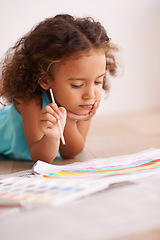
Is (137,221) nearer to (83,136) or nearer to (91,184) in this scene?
(91,184)

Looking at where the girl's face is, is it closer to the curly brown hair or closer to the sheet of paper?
the curly brown hair

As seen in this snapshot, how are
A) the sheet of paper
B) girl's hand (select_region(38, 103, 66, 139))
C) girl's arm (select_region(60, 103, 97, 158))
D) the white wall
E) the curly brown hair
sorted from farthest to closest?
the white wall, girl's arm (select_region(60, 103, 97, 158)), the curly brown hair, girl's hand (select_region(38, 103, 66, 139)), the sheet of paper

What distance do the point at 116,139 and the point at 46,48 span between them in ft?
1.95

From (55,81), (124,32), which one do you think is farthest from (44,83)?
(124,32)

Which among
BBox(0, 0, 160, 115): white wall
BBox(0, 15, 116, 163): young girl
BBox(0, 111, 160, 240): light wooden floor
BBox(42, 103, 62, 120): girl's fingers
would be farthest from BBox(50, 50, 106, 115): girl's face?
BBox(0, 0, 160, 115): white wall

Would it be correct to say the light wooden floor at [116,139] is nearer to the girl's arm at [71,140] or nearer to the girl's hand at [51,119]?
the girl's arm at [71,140]

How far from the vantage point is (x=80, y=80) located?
3.08 ft

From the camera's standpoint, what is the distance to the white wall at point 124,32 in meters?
2.20

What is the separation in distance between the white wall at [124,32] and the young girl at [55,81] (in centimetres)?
110

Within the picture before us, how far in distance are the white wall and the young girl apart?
1.10 metres

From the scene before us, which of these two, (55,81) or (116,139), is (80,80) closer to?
(55,81)

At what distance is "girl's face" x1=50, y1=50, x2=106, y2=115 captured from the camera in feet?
3.08

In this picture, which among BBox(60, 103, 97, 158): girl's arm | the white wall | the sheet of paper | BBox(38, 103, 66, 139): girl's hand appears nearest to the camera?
the sheet of paper

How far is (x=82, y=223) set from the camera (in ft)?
1.50
